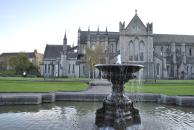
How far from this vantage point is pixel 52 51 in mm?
103000

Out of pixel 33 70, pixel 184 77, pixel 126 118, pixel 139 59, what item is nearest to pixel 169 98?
pixel 126 118

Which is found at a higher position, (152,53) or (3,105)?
(152,53)

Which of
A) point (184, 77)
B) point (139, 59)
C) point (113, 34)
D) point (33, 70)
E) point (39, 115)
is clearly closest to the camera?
point (39, 115)

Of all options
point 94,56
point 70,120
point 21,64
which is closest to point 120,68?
point 70,120

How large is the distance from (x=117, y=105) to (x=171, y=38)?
87.8 m

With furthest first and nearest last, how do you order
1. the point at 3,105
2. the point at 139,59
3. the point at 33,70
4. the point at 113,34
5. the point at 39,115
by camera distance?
the point at 33,70
the point at 113,34
the point at 139,59
the point at 3,105
the point at 39,115

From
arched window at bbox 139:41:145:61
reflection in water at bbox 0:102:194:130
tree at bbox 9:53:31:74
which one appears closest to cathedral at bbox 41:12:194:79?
arched window at bbox 139:41:145:61

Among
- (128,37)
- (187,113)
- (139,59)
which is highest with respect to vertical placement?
(128,37)

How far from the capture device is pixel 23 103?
21.6 metres

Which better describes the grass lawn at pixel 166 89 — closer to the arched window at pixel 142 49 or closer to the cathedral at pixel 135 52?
the cathedral at pixel 135 52

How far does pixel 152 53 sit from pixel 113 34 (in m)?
18.3

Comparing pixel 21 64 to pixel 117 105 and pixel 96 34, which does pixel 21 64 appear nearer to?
pixel 96 34

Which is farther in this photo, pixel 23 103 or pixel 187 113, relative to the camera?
pixel 23 103

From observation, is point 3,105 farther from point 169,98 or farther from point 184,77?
point 184,77
